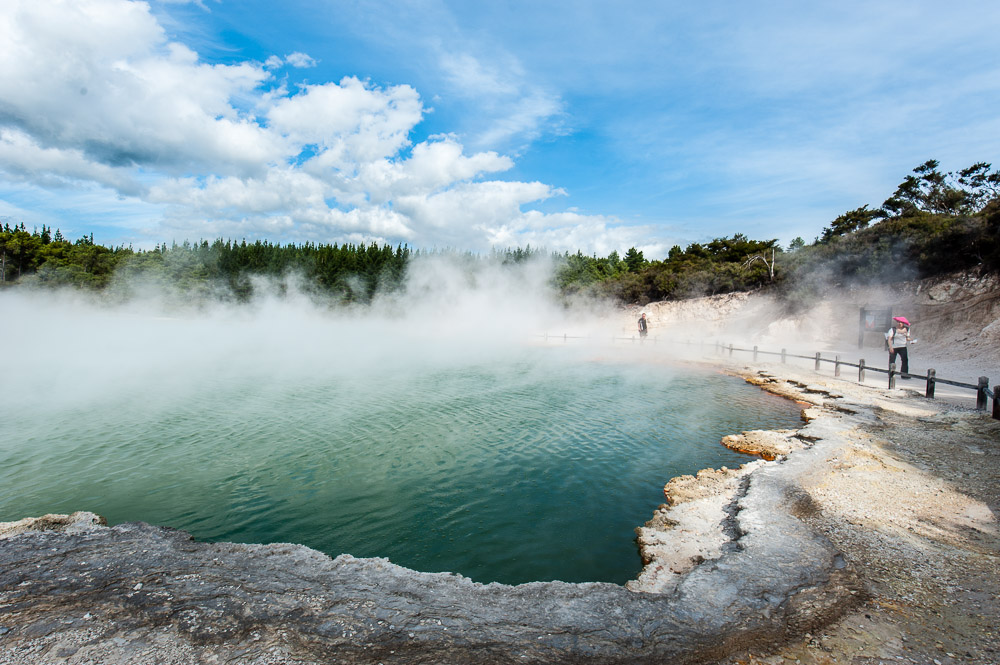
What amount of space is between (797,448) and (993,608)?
398 cm

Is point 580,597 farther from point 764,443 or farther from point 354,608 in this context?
point 764,443

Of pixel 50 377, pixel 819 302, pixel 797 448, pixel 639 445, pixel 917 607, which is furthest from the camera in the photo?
pixel 819 302

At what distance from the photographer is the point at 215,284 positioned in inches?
1822

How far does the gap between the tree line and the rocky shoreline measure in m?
17.2

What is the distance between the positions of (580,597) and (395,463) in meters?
3.95

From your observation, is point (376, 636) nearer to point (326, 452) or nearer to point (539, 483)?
point (539, 483)

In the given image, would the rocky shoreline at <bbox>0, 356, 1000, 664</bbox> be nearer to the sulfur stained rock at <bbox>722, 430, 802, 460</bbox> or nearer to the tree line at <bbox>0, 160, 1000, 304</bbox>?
the sulfur stained rock at <bbox>722, 430, 802, 460</bbox>

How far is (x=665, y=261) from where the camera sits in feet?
133

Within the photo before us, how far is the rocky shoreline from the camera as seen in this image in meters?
2.60

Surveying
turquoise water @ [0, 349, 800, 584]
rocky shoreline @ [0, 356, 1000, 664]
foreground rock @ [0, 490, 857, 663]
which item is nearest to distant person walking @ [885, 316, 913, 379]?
turquoise water @ [0, 349, 800, 584]

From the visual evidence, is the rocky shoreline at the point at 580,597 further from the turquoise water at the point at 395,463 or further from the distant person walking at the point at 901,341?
the distant person walking at the point at 901,341

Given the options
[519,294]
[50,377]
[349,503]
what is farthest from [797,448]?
[519,294]

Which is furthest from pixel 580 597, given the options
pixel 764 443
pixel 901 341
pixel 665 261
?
pixel 665 261

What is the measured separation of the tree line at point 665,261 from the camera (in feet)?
59.4
